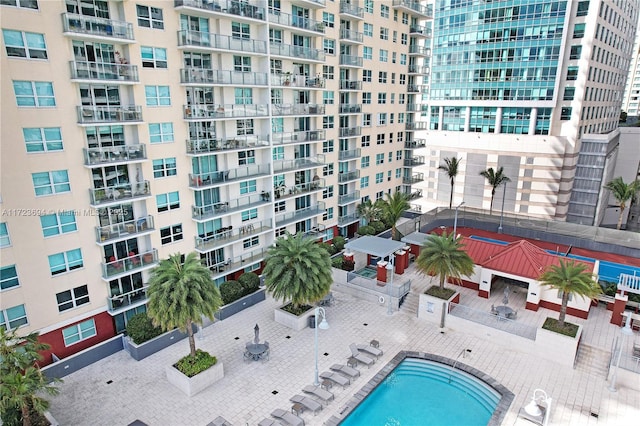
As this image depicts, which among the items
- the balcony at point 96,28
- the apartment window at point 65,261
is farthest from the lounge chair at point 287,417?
the balcony at point 96,28

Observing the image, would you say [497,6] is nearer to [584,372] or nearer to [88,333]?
[584,372]

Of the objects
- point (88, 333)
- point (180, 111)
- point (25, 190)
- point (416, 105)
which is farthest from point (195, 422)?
point (416, 105)

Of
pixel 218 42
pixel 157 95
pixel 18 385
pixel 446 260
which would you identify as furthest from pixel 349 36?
pixel 18 385

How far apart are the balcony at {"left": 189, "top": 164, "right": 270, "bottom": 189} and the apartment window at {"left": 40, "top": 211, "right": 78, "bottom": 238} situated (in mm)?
7204

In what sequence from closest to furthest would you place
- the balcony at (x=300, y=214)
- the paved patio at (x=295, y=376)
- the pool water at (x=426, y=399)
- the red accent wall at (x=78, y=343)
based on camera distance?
the paved patio at (x=295, y=376)
the pool water at (x=426, y=399)
the red accent wall at (x=78, y=343)
the balcony at (x=300, y=214)

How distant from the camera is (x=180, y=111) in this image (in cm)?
2527

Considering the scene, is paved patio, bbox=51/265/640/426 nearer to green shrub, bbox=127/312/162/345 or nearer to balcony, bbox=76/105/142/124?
green shrub, bbox=127/312/162/345

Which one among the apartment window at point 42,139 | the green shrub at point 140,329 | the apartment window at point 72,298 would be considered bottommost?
the green shrub at point 140,329

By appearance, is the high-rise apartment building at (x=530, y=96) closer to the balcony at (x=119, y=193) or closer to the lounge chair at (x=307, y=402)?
the lounge chair at (x=307, y=402)

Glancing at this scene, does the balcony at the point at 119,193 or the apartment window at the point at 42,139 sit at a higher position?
the apartment window at the point at 42,139

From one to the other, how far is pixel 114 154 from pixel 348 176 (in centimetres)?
2233

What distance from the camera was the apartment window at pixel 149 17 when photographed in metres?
22.6

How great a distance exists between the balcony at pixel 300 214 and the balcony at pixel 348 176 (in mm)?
3821

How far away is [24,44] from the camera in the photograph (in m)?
18.9
